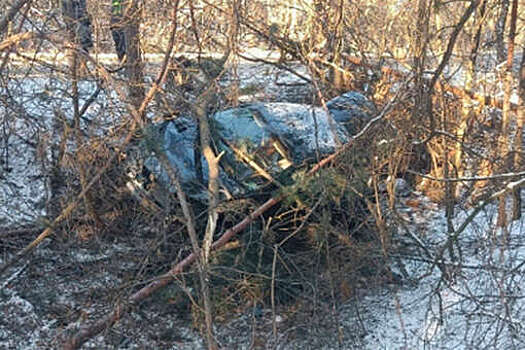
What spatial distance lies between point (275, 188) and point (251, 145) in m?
0.39

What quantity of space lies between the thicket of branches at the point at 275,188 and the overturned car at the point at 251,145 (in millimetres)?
121

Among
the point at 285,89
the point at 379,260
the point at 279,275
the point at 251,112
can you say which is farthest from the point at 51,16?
the point at 285,89

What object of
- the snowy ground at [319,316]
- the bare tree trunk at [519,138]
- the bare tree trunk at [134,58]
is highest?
the bare tree trunk at [134,58]

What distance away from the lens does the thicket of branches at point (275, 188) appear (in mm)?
4478

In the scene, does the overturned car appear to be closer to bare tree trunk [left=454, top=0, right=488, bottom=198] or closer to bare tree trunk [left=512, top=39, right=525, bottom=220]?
bare tree trunk [left=454, top=0, right=488, bottom=198]

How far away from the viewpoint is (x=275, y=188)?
17.5 ft

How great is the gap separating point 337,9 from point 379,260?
2049 mm

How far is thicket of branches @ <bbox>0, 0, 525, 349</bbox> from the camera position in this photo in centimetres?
448

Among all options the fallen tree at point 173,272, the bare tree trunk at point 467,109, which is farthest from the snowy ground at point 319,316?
the bare tree trunk at point 467,109

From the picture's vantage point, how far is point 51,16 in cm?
502

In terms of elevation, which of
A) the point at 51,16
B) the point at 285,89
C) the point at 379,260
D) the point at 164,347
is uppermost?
the point at 51,16

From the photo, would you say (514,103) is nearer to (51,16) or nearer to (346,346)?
(346,346)

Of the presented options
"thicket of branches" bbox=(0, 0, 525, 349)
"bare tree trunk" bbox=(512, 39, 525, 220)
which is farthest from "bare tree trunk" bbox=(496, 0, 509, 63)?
"bare tree trunk" bbox=(512, 39, 525, 220)

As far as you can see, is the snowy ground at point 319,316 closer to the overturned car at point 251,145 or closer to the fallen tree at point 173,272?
the fallen tree at point 173,272
